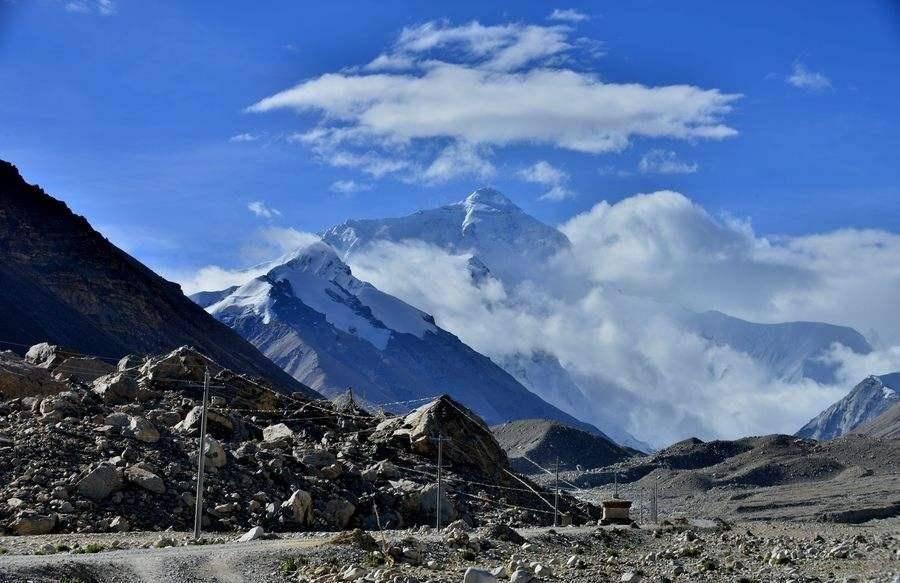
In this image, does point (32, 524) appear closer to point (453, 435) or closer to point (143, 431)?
point (143, 431)

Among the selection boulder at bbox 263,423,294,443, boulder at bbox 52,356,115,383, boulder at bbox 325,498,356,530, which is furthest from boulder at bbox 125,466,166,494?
boulder at bbox 52,356,115,383

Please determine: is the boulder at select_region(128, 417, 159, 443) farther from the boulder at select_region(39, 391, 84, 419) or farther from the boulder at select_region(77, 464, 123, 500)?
the boulder at select_region(77, 464, 123, 500)

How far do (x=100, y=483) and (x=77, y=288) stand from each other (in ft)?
360

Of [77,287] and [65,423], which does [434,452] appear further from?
[77,287]

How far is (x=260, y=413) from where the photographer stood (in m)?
67.6

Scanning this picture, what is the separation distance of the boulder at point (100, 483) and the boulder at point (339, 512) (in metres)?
9.01

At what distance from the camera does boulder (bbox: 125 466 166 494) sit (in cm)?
4791

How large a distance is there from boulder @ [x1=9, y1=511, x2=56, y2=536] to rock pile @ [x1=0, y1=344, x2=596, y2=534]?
0.15ft

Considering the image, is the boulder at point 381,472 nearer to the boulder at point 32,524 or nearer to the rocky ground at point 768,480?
the boulder at point 32,524

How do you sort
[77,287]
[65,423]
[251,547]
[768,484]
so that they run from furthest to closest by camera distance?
[768,484], [77,287], [65,423], [251,547]

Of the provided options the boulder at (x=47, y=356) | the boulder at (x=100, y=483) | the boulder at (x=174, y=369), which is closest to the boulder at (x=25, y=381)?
the boulder at (x=174, y=369)

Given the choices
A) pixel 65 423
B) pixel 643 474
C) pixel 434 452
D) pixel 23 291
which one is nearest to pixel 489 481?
pixel 434 452

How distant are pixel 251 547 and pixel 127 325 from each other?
11946 centimetres

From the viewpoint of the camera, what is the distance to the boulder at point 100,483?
46.0 m
